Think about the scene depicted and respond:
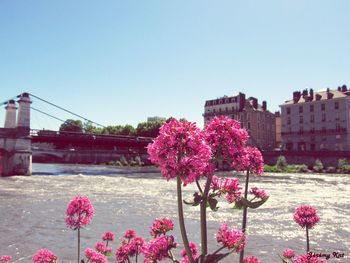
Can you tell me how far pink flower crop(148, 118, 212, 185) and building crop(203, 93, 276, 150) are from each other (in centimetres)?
9258

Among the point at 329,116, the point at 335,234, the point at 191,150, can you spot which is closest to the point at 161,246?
the point at 191,150

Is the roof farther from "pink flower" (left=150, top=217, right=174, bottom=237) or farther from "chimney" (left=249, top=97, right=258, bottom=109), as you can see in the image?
"pink flower" (left=150, top=217, right=174, bottom=237)

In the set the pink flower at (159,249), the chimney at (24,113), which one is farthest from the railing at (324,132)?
the pink flower at (159,249)

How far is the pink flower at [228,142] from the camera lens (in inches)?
124

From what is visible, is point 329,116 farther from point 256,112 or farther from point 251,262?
point 251,262

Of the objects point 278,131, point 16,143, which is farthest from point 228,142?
point 278,131

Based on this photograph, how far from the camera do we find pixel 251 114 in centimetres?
10006

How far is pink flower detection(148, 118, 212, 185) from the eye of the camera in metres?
2.85

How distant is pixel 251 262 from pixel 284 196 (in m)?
26.2

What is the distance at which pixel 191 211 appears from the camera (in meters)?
22.0

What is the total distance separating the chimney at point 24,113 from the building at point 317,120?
58992 mm

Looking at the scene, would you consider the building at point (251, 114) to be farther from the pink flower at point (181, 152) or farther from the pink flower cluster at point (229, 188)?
the pink flower at point (181, 152)

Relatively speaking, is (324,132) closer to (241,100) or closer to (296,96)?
(296,96)

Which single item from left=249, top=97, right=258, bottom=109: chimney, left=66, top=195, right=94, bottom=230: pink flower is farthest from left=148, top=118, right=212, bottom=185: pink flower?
left=249, top=97, right=258, bottom=109: chimney
